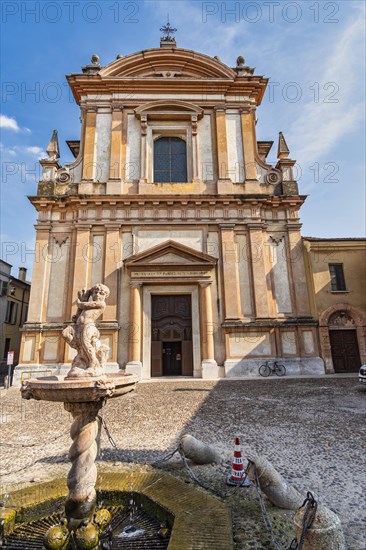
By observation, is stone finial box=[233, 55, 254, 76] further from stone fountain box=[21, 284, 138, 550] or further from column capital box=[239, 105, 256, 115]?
stone fountain box=[21, 284, 138, 550]

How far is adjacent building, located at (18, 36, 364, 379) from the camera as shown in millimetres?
14914

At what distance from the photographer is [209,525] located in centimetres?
286

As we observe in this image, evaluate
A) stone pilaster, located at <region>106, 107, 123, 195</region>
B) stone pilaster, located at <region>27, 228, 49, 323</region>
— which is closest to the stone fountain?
stone pilaster, located at <region>27, 228, 49, 323</region>

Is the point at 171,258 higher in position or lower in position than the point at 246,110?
lower

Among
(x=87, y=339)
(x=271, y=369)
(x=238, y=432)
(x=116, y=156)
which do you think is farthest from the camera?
(x=116, y=156)

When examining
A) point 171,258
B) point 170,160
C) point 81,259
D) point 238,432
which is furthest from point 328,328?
point 81,259

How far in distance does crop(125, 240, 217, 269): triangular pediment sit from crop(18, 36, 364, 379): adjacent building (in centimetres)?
6

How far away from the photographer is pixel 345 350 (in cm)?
1577

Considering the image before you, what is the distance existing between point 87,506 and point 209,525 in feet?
3.93

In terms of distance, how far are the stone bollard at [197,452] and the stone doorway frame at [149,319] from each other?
9.98 meters

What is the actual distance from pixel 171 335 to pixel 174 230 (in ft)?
16.9

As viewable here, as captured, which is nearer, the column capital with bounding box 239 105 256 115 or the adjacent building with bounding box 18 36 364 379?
the adjacent building with bounding box 18 36 364 379

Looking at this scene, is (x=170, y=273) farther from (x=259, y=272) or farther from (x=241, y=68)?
(x=241, y=68)

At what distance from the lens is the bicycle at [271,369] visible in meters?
14.4
